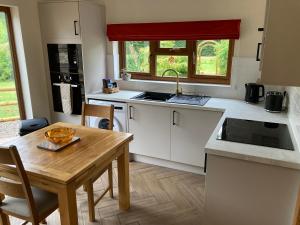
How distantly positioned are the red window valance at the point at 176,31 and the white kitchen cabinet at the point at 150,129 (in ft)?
3.17

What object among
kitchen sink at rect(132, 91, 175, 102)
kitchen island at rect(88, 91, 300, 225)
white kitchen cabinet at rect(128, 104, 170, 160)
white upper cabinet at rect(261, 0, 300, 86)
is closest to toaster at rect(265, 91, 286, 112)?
kitchen island at rect(88, 91, 300, 225)

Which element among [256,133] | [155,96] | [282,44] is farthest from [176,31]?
[282,44]

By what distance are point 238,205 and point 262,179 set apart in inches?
9.7

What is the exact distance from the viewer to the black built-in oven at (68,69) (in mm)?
3381

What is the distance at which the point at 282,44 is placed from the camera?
122cm

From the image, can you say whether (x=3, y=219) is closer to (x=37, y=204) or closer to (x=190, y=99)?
(x=37, y=204)

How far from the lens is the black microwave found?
3.35 metres

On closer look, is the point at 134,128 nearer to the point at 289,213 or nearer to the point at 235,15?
the point at 235,15

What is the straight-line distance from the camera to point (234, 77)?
2969 mm

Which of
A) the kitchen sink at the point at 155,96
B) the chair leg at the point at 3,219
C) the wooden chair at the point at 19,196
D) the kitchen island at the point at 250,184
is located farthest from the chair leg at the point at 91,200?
the kitchen sink at the point at 155,96

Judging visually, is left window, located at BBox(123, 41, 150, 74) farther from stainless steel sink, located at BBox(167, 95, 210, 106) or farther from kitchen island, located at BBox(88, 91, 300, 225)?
kitchen island, located at BBox(88, 91, 300, 225)

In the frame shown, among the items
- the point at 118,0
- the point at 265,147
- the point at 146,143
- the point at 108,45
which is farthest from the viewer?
the point at 108,45

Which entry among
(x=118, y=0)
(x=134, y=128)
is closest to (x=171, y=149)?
(x=134, y=128)

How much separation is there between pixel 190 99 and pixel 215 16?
102 centimetres
